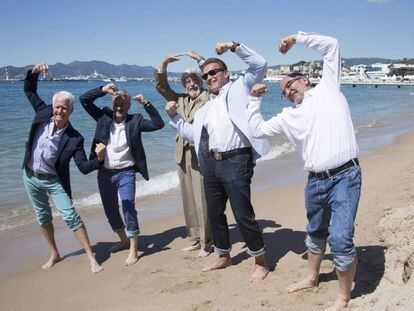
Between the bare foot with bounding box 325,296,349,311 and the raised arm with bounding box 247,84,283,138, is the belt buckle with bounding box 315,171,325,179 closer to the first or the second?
the raised arm with bounding box 247,84,283,138

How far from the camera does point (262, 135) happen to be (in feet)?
12.5

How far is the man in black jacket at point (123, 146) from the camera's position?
507 centimetres

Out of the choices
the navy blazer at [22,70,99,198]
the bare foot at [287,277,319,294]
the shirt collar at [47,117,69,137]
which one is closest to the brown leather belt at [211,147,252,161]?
the bare foot at [287,277,319,294]

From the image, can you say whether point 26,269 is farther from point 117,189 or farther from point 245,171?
point 245,171

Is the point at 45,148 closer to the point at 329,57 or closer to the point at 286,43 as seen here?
the point at 286,43

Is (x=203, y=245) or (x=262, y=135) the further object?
(x=203, y=245)

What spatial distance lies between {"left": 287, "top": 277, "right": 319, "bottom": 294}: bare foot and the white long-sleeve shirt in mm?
1114

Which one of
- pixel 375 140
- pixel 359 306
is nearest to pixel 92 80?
pixel 375 140

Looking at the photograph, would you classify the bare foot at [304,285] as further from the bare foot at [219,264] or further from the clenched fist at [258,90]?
the clenched fist at [258,90]

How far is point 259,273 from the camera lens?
4.30m

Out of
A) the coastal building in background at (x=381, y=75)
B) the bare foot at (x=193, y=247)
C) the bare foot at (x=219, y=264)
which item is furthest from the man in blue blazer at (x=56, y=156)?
the coastal building in background at (x=381, y=75)

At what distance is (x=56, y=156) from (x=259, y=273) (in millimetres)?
2457

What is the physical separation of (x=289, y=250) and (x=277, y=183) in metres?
4.09

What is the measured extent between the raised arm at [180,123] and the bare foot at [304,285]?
1.76 metres
